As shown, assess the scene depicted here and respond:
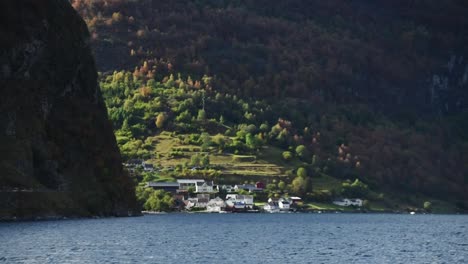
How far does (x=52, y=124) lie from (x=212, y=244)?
55926 millimetres

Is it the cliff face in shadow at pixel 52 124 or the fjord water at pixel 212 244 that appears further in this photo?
the cliff face in shadow at pixel 52 124

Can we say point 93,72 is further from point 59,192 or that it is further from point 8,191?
point 8,191

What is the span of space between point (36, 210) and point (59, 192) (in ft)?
31.3

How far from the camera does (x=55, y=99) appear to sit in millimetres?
178625

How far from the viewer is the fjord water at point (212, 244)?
350 feet

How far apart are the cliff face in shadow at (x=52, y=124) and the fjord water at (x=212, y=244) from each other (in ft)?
18.2

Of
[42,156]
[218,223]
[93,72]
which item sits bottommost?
[218,223]

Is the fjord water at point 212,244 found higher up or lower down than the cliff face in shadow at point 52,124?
lower down

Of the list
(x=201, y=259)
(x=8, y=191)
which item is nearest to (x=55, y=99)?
(x=8, y=191)

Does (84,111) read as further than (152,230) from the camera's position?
Yes

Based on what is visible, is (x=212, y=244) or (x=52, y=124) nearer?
(x=212, y=244)

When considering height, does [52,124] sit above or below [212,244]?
above

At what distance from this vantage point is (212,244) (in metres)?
129

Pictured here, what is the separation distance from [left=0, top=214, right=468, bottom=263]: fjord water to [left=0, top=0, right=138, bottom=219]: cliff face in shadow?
5557mm
